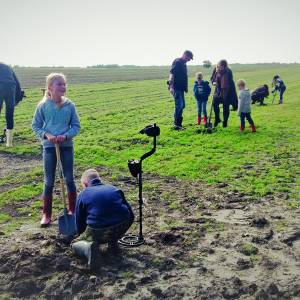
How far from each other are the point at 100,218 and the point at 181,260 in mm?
1204

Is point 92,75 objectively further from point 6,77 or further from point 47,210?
point 47,210

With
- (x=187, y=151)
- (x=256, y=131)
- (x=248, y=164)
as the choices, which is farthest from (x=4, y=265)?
(x=256, y=131)

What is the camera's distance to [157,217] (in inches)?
299

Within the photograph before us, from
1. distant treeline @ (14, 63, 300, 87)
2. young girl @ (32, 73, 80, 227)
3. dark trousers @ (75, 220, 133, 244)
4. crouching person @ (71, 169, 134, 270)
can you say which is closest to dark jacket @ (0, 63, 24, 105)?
young girl @ (32, 73, 80, 227)

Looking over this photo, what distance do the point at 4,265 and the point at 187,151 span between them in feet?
26.0

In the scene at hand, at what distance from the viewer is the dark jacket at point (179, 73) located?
15.8m

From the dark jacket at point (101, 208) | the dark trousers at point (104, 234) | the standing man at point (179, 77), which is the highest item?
the standing man at point (179, 77)

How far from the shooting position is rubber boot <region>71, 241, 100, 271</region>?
18.0 feet

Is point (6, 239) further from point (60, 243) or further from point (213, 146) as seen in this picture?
point (213, 146)

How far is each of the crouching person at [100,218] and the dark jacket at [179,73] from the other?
1032 centimetres

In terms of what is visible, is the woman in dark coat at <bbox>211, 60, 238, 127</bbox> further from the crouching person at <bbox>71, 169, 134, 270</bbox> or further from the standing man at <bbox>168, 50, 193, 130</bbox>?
the crouching person at <bbox>71, 169, 134, 270</bbox>

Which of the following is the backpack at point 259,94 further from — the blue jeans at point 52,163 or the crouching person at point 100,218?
the crouching person at point 100,218

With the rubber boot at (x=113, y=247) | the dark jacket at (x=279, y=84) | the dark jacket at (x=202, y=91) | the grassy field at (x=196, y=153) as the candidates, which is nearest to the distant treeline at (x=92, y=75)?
the dark jacket at (x=279, y=84)

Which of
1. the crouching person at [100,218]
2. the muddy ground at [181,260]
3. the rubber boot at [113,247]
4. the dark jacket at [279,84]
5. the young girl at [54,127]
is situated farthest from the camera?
the dark jacket at [279,84]
